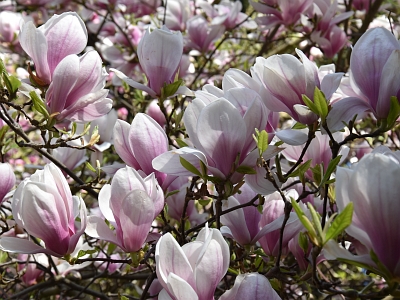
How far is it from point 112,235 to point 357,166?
1.39 ft

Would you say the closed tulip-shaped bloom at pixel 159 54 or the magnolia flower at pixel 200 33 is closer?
the closed tulip-shaped bloom at pixel 159 54

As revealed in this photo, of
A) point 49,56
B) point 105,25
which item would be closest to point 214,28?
point 105,25

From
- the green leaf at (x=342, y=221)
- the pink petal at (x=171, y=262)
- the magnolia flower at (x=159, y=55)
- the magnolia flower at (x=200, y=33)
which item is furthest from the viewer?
the magnolia flower at (x=200, y=33)

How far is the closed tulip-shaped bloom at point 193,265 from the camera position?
2.10 feet

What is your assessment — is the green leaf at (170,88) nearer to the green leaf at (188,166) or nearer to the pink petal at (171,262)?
the green leaf at (188,166)

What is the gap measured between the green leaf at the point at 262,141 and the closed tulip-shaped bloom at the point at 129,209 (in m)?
0.18

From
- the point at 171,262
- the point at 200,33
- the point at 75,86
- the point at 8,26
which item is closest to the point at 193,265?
the point at 171,262

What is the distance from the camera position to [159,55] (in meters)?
1.04

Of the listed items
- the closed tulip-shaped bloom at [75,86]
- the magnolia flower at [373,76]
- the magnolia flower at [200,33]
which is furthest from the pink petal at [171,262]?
the magnolia flower at [200,33]

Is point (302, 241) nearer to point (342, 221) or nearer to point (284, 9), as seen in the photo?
point (342, 221)

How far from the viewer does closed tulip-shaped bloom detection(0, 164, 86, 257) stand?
2.44 feet

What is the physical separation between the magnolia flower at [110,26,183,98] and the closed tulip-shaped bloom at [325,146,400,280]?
55cm

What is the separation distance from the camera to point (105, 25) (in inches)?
98.2

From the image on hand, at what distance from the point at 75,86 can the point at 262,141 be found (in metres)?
0.42
